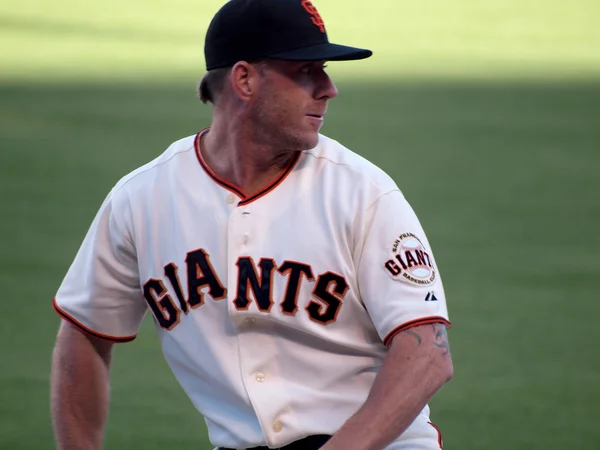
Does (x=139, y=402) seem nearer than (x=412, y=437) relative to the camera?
No

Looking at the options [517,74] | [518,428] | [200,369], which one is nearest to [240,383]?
[200,369]

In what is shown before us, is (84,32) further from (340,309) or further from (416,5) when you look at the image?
(340,309)

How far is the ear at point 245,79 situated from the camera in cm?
283

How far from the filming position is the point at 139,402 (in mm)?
4840

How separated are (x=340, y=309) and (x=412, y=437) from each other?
37cm

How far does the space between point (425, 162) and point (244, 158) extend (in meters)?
5.72

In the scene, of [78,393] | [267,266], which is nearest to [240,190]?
[267,266]

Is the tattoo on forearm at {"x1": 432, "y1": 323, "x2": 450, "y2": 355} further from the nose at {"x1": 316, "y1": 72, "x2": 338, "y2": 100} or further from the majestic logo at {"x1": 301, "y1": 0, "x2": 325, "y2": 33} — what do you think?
the majestic logo at {"x1": 301, "y1": 0, "x2": 325, "y2": 33}

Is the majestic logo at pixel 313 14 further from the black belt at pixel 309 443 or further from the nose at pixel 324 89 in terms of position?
the black belt at pixel 309 443

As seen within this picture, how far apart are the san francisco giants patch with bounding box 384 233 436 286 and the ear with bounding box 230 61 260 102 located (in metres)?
0.52

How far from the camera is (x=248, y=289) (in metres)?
2.80

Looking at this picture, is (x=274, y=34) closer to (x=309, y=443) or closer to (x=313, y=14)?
(x=313, y=14)

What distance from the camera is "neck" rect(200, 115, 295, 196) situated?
2873mm

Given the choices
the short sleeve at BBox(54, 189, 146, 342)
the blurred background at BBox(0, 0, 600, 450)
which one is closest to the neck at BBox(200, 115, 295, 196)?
the short sleeve at BBox(54, 189, 146, 342)
